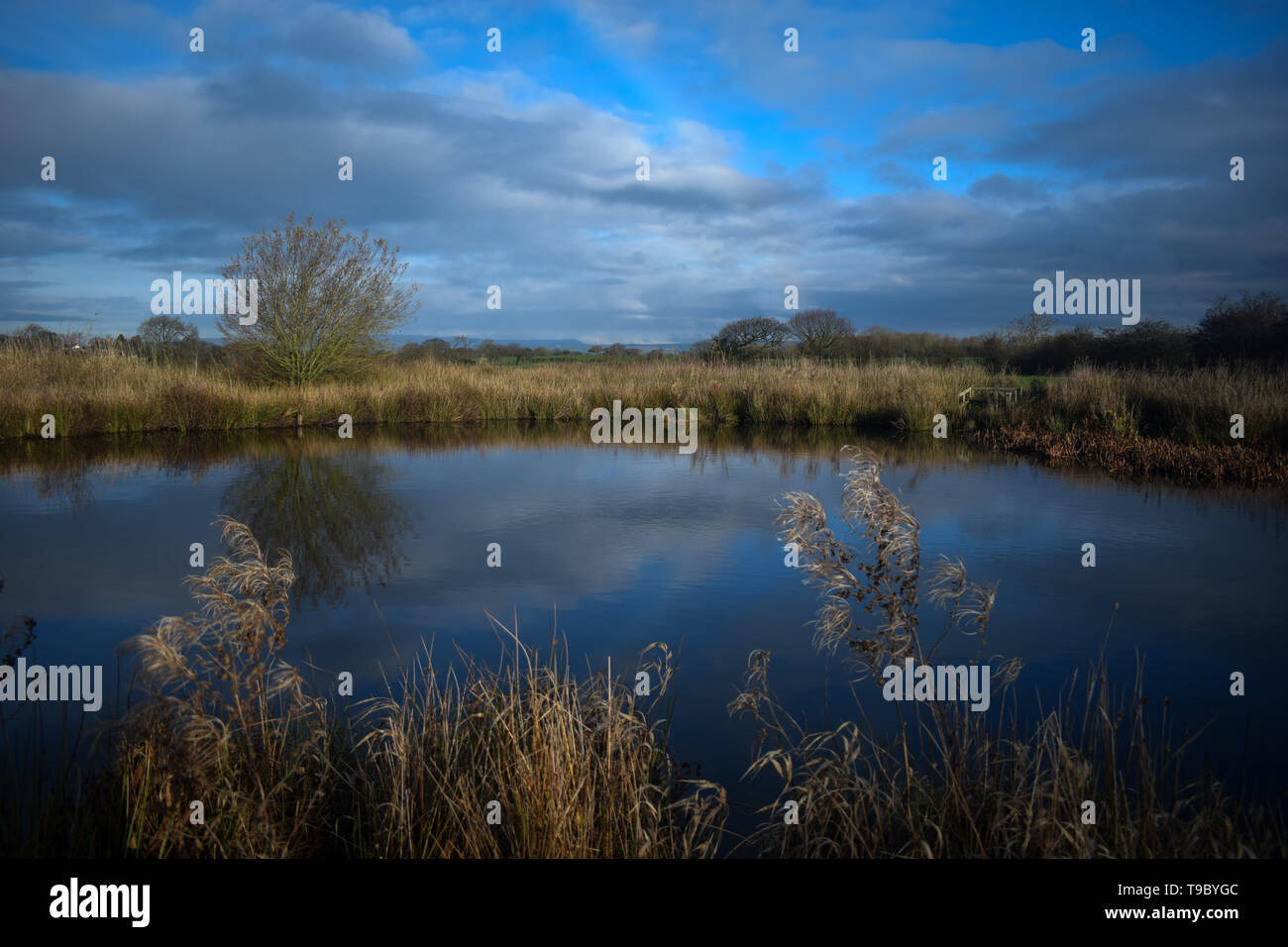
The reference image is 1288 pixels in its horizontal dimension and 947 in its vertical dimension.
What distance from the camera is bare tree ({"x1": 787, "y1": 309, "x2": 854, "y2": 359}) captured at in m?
31.8

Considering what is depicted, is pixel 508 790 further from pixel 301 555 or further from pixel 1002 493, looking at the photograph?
pixel 1002 493

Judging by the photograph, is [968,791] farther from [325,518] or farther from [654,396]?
[654,396]

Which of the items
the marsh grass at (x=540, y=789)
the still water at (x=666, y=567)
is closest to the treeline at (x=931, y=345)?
the still water at (x=666, y=567)

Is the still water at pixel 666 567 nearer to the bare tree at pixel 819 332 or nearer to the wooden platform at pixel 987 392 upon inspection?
the wooden platform at pixel 987 392

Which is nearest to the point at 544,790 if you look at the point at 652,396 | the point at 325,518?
the point at 325,518

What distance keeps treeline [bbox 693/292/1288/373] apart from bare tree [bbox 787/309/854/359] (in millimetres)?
40

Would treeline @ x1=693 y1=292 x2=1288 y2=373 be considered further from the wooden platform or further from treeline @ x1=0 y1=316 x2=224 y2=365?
treeline @ x1=0 y1=316 x2=224 y2=365

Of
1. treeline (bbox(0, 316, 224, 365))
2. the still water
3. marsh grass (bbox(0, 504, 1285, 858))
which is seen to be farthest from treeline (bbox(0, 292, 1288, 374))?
marsh grass (bbox(0, 504, 1285, 858))

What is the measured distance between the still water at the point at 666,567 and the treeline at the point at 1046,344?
14109 millimetres

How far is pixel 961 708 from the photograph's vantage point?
383 centimetres

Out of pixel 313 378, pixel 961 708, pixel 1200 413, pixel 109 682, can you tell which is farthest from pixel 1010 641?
pixel 313 378

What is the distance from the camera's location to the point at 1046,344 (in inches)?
1198

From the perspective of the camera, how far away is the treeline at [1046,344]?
21.8 m

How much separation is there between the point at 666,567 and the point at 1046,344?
28954mm
